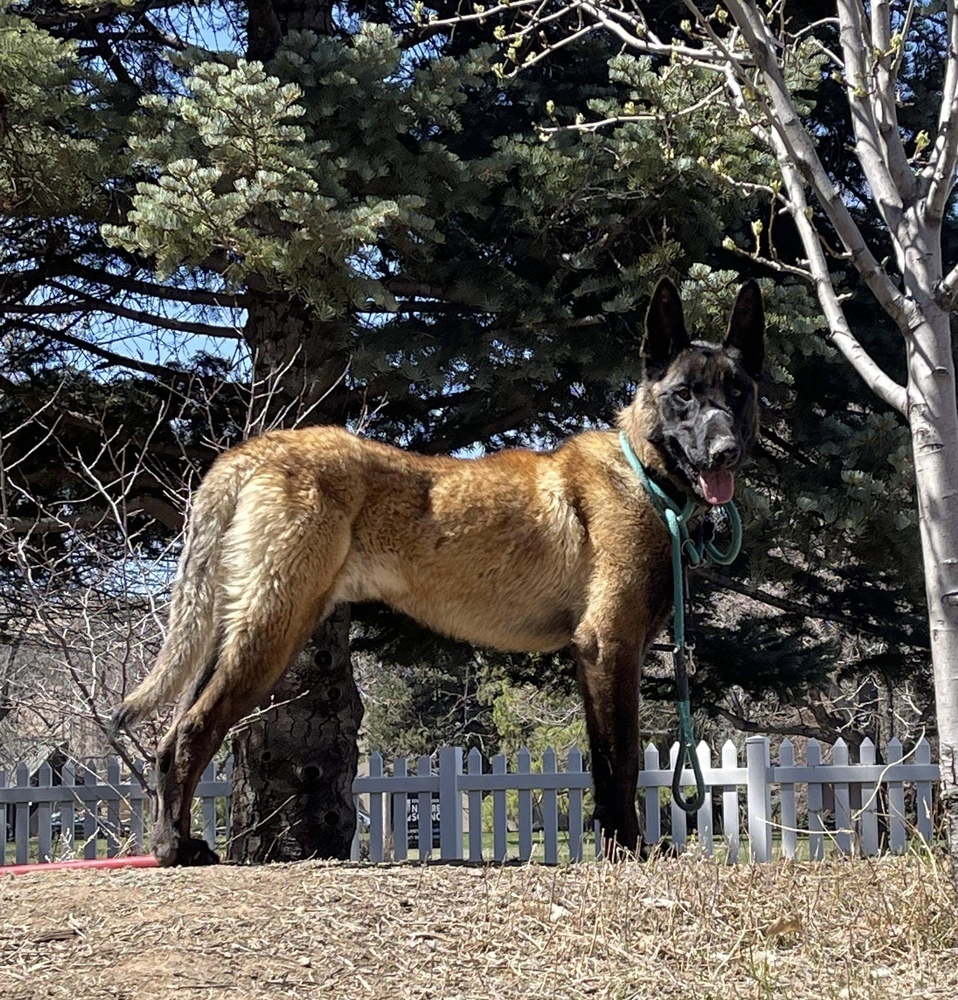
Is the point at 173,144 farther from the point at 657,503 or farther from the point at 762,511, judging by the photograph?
the point at 762,511

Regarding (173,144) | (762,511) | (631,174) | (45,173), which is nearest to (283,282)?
(173,144)

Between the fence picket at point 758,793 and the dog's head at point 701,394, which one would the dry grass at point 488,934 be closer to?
the dog's head at point 701,394

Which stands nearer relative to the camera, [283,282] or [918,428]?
[918,428]

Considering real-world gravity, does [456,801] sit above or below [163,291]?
below

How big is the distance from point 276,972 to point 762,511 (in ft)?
17.2

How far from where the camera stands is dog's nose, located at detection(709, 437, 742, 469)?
191 inches

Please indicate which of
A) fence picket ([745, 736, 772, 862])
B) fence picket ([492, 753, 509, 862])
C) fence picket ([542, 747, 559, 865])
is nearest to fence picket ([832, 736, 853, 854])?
fence picket ([745, 736, 772, 862])

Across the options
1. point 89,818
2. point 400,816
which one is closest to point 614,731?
point 400,816

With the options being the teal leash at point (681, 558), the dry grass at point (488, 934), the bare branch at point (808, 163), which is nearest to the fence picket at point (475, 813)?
the teal leash at point (681, 558)

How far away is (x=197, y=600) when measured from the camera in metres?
4.92

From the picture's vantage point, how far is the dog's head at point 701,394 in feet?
16.4

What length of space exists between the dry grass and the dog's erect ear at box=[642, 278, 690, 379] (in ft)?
7.38

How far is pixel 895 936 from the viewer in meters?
3.72

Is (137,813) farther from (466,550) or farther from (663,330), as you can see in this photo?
(663,330)
